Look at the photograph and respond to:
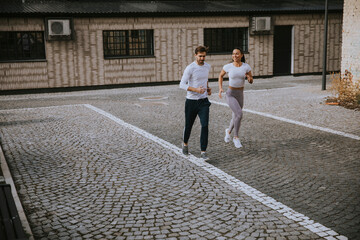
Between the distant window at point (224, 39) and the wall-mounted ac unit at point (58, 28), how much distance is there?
690 centimetres

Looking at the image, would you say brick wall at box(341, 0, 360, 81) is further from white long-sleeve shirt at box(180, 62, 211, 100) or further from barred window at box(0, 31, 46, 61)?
barred window at box(0, 31, 46, 61)

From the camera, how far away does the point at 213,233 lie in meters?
4.43

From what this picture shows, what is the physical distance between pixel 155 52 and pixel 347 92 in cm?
1018

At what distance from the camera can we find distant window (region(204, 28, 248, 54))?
22005mm

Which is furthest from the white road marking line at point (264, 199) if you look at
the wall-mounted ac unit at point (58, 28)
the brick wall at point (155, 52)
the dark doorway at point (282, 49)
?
the dark doorway at point (282, 49)

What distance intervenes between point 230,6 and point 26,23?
33.9ft

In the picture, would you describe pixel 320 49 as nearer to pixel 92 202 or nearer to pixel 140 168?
pixel 140 168

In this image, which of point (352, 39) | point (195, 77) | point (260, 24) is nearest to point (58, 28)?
point (260, 24)

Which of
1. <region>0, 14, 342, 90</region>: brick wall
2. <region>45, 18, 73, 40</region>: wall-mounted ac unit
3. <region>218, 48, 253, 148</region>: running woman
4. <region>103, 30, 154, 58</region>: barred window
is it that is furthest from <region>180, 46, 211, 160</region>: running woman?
→ <region>103, 30, 154, 58</region>: barred window

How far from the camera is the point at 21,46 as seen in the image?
1878 cm

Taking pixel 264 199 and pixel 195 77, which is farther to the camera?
pixel 195 77

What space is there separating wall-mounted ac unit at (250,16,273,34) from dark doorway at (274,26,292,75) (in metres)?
1.22

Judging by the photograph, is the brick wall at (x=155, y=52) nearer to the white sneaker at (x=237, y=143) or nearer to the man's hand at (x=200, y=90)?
the white sneaker at (x=237, y=143)

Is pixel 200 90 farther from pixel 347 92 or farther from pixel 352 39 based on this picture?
pixel 352 39
